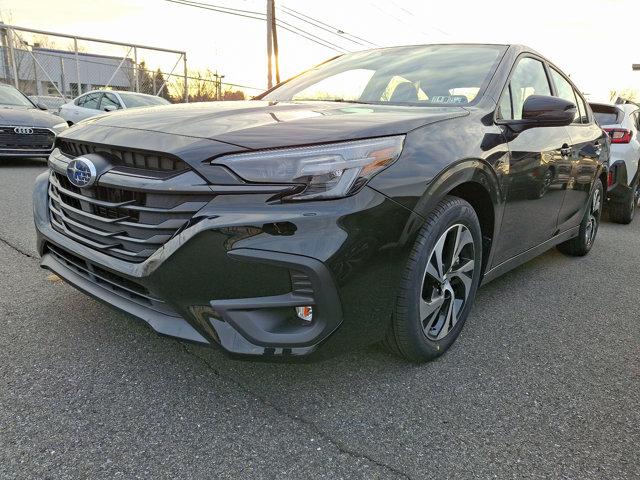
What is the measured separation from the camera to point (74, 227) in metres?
2.21

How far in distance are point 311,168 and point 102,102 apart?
11.3 metres

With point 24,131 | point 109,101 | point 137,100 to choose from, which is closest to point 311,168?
point 24,131

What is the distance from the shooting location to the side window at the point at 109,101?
10945mm

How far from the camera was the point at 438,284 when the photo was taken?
2.33 meters

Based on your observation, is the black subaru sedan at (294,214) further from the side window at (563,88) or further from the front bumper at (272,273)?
the side window at (563,88)

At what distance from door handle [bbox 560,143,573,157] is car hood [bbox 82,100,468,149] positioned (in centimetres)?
118

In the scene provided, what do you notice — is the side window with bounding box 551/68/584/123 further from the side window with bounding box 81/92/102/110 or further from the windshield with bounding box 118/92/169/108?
the side window with bounding box 81/92/102/110

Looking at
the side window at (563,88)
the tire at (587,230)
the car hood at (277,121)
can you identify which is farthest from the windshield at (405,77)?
the tire at (587,230)

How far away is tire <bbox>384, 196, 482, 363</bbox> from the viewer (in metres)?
2.10

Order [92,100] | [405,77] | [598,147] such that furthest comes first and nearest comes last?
[92,100]
[598,147]
[405,77]

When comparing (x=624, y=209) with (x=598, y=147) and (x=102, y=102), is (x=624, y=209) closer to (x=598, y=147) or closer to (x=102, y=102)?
(x=598, y=147)

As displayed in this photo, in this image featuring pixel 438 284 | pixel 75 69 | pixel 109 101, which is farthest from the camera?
pixel 75 69

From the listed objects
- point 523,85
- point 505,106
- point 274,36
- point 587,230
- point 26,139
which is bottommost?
point 587,230

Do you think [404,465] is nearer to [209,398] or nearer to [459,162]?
[209,398]
